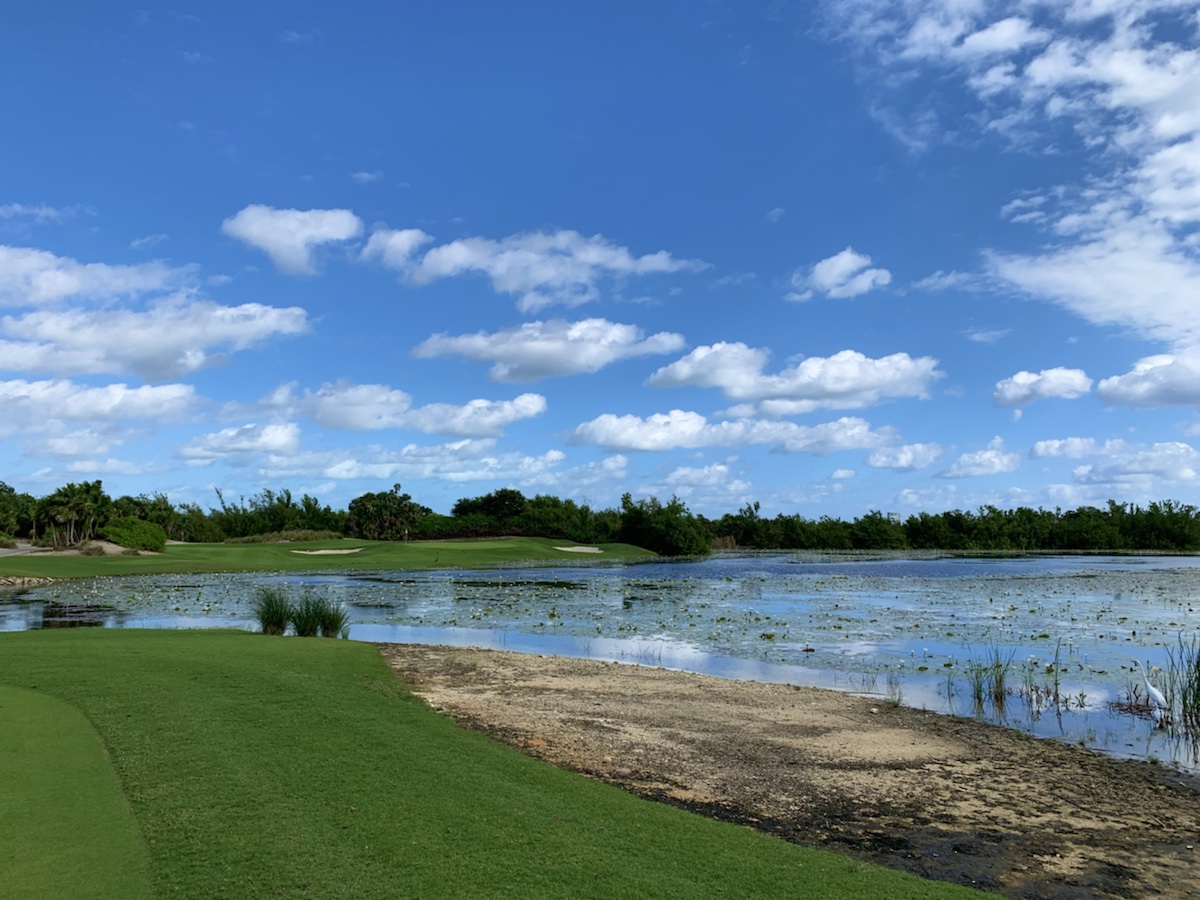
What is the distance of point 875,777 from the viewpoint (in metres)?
9.02

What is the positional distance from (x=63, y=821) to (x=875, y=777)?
7451mm

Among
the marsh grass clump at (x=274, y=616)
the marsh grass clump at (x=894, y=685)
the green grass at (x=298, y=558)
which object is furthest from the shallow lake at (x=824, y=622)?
the green grass at (x=298, y=558)

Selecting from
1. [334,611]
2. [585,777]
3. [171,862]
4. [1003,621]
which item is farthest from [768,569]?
[171,862]

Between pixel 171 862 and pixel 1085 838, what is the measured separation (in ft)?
23.5

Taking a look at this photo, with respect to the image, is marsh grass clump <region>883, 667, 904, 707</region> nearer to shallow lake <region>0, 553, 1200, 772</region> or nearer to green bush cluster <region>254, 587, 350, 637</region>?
shallow lake <region>0, 553, 1200, 772</region>

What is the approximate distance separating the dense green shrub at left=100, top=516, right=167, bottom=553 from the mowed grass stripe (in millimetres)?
56373

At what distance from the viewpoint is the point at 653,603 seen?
102ft

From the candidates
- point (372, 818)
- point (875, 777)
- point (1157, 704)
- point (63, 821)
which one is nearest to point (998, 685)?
point (1157, 704)

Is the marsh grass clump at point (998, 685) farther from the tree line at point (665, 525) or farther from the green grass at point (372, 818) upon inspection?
the tree line at point (665, 525)

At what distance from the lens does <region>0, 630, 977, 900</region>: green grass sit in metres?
5.29

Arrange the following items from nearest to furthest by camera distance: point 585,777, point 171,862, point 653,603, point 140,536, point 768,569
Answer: point 171,862 → point 585,777 → point 653,603 → point 768,569 → point 140,536

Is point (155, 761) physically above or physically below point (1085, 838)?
above

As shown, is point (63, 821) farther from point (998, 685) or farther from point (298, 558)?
point (298, 558)

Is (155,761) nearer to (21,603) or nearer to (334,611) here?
(334,611)
